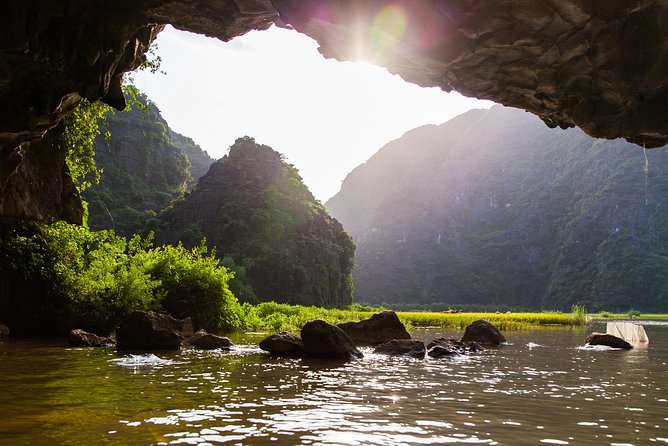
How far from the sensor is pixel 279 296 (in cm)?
6406

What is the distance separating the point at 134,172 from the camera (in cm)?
8581

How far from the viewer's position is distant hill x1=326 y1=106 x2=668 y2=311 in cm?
11544

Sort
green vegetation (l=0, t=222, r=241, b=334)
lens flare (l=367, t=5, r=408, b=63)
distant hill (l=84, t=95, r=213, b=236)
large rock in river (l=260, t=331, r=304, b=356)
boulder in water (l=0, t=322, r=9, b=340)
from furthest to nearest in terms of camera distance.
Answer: distant hill (l=84, t=95, r=213, b=236) < green vegetation (l=0, t=222, r=241, b=334) < boulder in water (l=0, t=322, r=9, b=340) < large rock in river (l=260, t=331, r=304, b=356) < lens flare (l=367, t=5, r=408, b=63)

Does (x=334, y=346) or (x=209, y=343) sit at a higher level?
(x=334, y=346)

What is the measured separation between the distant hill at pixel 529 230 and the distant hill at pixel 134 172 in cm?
6935

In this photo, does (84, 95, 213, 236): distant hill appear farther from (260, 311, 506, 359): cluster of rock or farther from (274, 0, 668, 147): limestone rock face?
(274, 0, 668, 147): limestone rock face

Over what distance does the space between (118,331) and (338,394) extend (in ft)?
33.1

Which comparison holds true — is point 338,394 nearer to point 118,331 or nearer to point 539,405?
point 539,405

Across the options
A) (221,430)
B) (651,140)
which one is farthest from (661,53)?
(221,430)

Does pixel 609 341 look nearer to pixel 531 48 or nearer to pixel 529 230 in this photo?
pixel 531 48

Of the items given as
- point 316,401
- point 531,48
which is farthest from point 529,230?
point 316,401

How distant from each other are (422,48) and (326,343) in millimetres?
8608

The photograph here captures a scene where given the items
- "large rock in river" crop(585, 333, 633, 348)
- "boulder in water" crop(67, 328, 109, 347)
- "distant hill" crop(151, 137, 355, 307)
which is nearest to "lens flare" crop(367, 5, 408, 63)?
"boulder in water" crop(67, 328, 109, 347)

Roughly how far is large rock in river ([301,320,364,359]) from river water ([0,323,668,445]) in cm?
92
